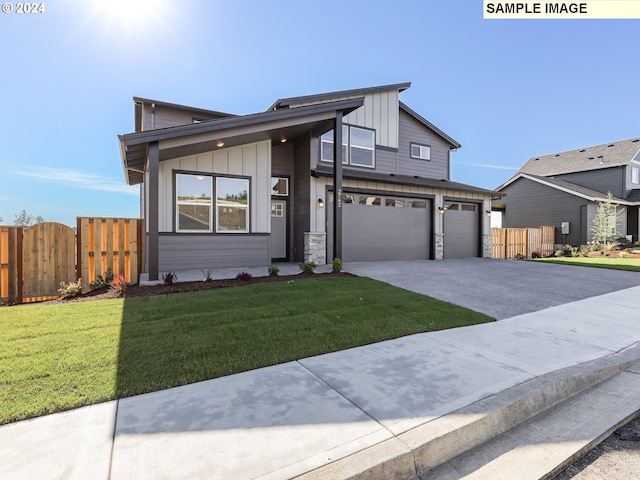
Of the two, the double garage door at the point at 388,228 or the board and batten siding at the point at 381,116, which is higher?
the board and batten siding at the point at 381,116

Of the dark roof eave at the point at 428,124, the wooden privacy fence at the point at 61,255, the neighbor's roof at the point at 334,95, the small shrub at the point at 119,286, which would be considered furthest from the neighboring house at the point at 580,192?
the small shrub at the point at 119,286

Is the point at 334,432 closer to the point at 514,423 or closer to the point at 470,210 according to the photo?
the point at 514,423

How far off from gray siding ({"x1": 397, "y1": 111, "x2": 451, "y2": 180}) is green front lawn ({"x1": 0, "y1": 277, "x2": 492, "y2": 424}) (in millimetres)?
8917

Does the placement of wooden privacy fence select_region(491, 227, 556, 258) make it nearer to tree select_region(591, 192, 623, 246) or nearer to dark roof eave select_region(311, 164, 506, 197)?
tree select_region(591, 192, 623, 246)

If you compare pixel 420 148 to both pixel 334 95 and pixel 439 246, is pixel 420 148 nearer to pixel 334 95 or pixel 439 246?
pixel 439 246

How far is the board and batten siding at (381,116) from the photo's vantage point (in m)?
12.2

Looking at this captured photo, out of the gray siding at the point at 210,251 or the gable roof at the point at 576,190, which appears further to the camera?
the gable roof at the point at 576,190

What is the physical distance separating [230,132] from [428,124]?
10.1m

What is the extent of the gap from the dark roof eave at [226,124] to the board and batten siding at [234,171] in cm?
145

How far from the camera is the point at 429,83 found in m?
17.9

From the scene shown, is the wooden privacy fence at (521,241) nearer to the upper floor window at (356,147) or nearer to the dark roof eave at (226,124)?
the upper floor window at (356,147)

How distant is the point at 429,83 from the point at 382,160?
859 centimetres

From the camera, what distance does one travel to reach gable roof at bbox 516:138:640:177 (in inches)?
861

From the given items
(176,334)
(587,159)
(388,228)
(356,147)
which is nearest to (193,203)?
(176,334)
